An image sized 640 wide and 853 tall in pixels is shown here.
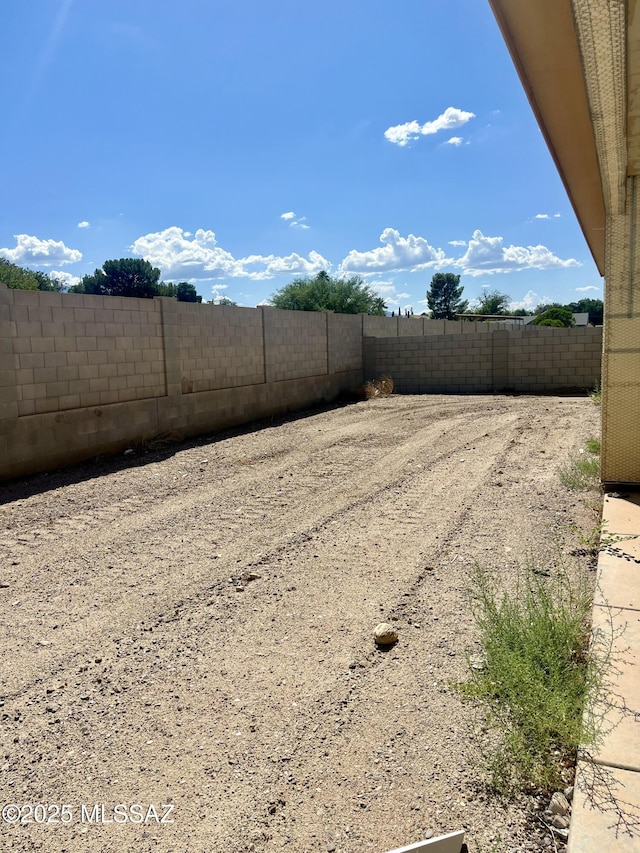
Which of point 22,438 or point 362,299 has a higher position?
point 362,299

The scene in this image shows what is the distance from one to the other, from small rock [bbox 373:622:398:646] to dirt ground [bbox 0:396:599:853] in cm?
7

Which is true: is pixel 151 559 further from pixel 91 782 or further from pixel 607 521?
pixel 607 521

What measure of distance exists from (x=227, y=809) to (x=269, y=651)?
1.12 meters

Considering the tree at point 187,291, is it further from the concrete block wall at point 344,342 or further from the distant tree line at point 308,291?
the concrete block wall at point 344,342

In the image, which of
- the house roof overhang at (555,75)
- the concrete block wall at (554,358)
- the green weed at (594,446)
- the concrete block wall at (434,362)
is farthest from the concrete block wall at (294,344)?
the house roof overhang at (555,75)

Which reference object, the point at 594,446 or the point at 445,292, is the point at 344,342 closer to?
the point at 594,446

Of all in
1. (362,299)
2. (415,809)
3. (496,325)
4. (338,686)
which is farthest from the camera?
(496,325)

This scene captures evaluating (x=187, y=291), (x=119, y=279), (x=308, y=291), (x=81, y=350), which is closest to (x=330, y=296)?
(x=308, y=291)

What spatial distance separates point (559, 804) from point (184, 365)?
30.2ft

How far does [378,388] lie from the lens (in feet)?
55.0

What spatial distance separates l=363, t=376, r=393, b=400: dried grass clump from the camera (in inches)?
643

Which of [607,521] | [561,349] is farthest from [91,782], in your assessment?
[561,349]

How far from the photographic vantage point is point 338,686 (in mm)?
2885

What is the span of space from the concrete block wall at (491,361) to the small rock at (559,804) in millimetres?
14789
